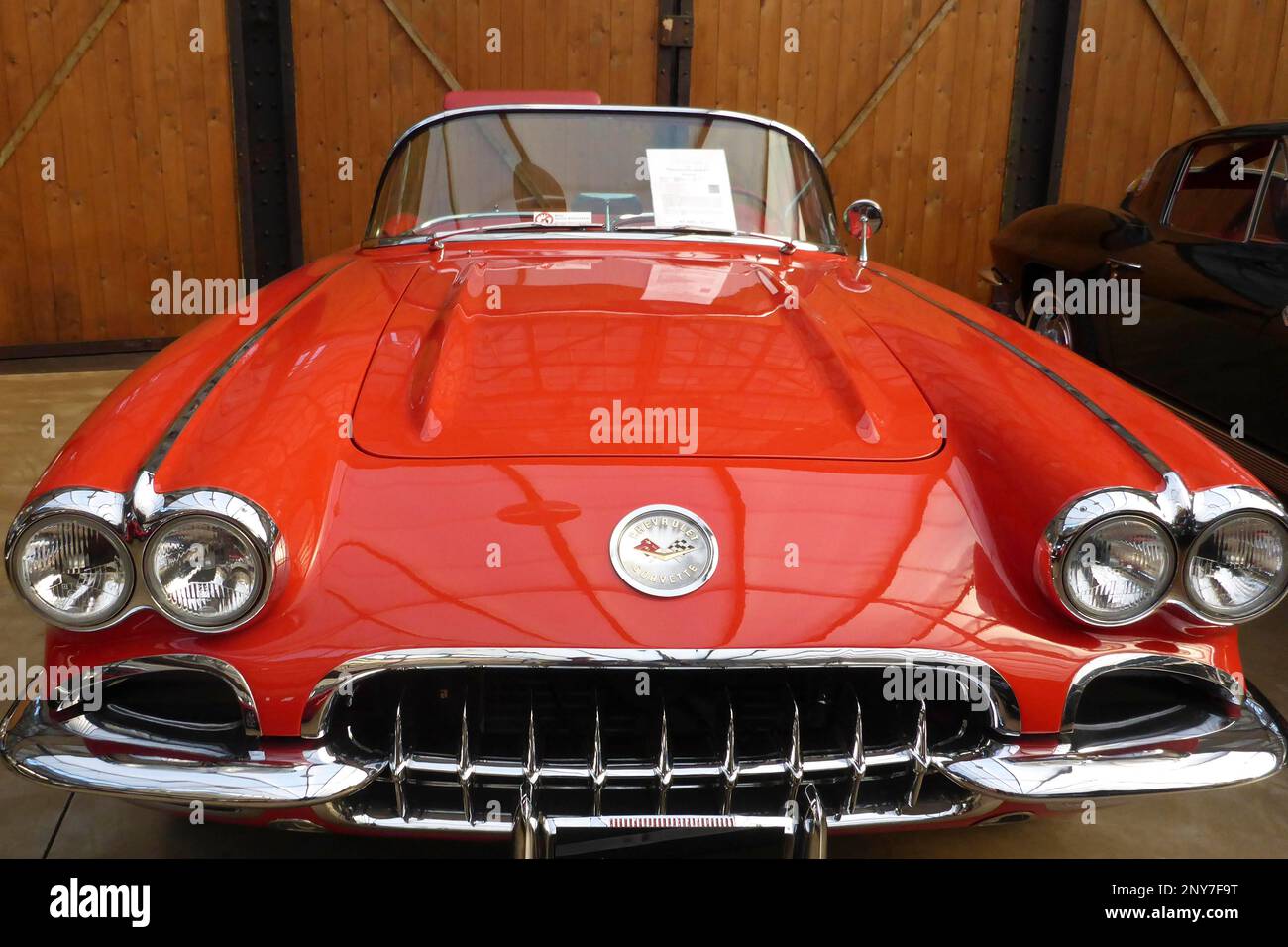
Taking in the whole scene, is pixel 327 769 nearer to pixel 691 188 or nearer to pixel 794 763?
pixel 794 763

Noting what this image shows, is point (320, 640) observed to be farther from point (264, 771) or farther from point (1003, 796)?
point (1003, 796)

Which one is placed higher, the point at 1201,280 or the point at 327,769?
the point at 1201,280

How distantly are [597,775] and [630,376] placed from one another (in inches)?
23.9

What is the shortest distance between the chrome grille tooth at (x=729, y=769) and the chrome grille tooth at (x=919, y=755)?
0.24 m

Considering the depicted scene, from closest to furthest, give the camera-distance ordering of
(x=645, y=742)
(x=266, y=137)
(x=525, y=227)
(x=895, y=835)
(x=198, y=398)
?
(x=645, y=742)
(x=198, y=398)
(x=895, y=835)
(x=525, y=227)
(x=266, y=137)

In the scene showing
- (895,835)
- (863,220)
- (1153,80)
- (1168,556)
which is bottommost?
(895,835)

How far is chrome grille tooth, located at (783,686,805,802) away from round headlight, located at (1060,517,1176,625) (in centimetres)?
40

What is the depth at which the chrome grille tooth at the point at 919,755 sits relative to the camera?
4.68 ft

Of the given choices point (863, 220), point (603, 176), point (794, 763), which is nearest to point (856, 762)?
point (794, 763)

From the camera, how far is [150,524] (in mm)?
1358

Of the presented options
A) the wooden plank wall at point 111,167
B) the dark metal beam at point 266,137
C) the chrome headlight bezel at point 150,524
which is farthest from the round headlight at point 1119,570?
the wooden plank wall at point 111,167

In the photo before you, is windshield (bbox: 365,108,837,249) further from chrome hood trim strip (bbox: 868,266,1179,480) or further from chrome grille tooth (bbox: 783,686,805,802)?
chrome grille tooth (bbox: 783,686,805,802)

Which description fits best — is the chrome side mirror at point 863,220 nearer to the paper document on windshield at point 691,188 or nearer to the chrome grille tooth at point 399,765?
the paper document on windshield at point 691,188
